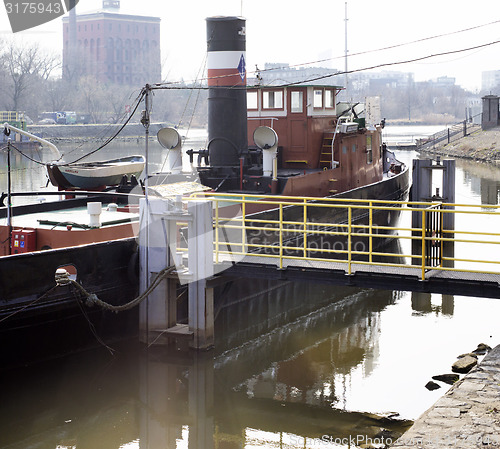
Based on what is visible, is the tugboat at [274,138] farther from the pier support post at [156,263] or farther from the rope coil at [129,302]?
the rope coil at [129,302]

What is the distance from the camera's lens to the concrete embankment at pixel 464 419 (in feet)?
26.8

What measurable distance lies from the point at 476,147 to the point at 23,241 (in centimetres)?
5064

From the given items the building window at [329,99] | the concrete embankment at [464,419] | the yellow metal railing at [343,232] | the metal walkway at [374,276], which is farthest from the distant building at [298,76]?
the concrete embankment at [464,419]

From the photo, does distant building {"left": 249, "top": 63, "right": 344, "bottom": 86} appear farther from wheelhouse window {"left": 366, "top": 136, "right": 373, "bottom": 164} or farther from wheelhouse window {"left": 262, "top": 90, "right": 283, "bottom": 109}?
wheelhouse window {"left": 366, "top": 136, "right": 373, "bottom": 164}

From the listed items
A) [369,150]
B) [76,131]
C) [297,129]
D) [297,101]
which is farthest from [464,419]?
[76,131]

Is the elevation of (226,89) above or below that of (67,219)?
above

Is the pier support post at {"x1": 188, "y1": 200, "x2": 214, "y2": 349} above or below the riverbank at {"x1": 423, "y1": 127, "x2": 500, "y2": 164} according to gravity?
below

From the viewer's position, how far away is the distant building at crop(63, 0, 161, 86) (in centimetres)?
13038

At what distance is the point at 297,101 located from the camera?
64.1 ft

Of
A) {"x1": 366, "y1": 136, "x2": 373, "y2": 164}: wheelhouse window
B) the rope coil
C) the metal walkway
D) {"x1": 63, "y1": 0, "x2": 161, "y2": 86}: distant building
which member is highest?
{"x1": 63, "y1": 0, "x2": 161, "y2": 86}: distant building

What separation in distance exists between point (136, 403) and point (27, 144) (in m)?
55.5

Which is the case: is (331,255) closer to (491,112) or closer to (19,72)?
(491,112)

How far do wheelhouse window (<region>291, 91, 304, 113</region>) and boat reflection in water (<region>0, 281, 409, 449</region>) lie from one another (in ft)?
19.2

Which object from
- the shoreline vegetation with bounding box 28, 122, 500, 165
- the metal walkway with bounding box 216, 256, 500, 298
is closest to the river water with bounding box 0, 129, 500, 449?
the metal walkway with bounding box 216, 256, 500, 298
